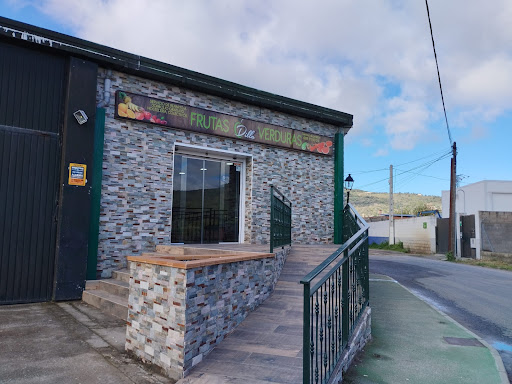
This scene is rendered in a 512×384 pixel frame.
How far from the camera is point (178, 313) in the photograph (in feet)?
11.1

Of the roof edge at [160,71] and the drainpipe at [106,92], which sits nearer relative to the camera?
the roof edge at [160,71]

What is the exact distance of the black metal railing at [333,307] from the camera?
2.79 m

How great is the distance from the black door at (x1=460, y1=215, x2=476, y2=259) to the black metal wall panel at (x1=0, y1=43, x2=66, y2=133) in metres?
21.4

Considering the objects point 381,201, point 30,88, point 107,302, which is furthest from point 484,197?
point 381,201

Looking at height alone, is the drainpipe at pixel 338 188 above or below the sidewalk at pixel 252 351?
above

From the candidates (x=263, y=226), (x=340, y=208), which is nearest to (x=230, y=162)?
(x=263, y=226)

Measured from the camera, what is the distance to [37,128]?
6.51 metres

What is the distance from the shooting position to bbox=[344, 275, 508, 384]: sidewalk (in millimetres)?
3828

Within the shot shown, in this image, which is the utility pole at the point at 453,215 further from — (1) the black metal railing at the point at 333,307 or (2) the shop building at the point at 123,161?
(1) the black metal railing at the point at 333,307

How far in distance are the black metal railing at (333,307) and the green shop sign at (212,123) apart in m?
4.95

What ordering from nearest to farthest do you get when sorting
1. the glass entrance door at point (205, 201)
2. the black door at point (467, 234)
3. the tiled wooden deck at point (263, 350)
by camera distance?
the tiled wooden deck at point (263, 350), the glass entrance door at point (205, 201), the black door at point (467, 234)

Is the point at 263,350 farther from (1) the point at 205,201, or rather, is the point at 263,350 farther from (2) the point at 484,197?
(2) the point at 484,197

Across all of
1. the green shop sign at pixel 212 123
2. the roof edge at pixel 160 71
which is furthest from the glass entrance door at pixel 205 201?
the roof edge at pixel 160 71

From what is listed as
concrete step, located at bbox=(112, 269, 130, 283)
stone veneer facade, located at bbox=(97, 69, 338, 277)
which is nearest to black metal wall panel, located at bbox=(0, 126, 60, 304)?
stone veneer facade, located at bbox=(97, 69, 338, 277)
